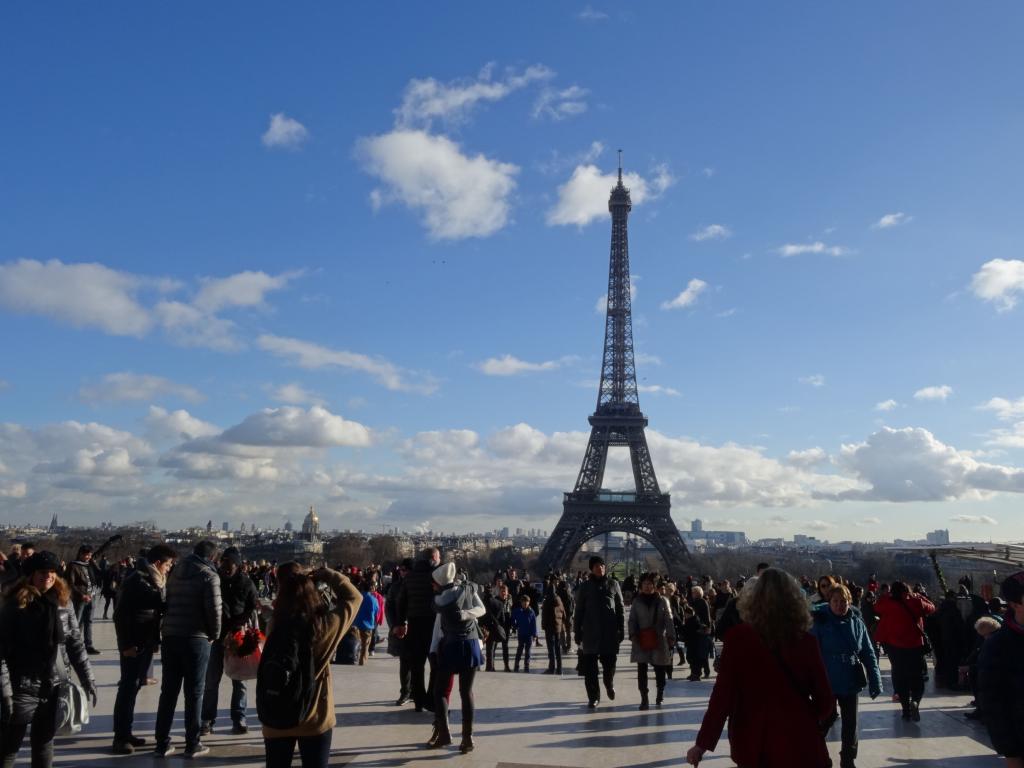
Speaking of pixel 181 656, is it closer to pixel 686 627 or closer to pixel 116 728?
pixel 116 728

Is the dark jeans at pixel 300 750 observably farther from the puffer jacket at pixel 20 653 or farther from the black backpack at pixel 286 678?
the puffer jacket at pixel 20 653

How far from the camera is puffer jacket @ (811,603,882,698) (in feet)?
21.7

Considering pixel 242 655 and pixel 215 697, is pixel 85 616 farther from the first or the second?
pixel 242 655

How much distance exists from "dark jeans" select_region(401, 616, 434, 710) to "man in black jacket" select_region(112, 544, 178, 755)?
8.08ft

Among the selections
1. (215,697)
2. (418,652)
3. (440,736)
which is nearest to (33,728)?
(215,697)

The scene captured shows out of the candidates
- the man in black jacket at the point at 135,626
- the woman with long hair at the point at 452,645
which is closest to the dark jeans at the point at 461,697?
the woman with long hair at the point at 452,645

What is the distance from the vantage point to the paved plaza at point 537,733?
6480mm

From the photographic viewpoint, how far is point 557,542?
59.2m

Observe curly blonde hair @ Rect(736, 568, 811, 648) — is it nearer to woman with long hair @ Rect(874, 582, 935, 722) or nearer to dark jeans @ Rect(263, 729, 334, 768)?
dark jeans @ Rect(263, 729, 334, 768)

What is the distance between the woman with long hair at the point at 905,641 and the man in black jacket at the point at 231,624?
21.9 ft

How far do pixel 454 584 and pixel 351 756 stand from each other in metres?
1.61

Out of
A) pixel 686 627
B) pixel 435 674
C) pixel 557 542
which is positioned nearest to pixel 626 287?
pixel 557 542

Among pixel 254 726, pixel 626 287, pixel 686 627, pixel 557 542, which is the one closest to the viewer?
pixel 254 726

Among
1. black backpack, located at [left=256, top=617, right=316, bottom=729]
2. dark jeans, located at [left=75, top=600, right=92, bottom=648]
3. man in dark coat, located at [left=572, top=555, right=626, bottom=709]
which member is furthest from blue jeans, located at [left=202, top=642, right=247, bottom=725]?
dark jeans, located at [left=75, top=600, right=92, bottom=648]
